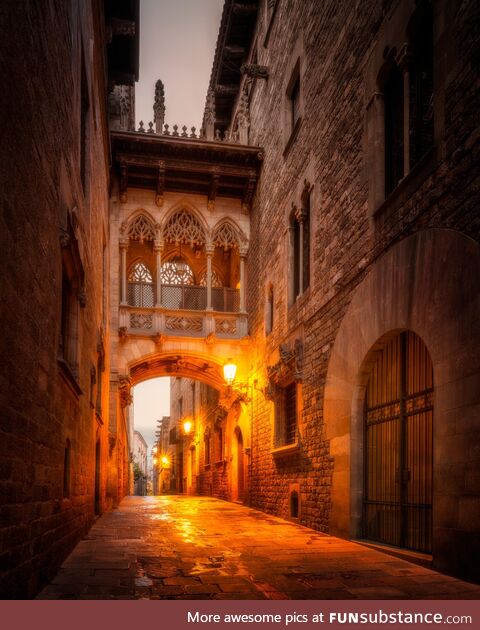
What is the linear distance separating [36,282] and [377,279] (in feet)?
14.7

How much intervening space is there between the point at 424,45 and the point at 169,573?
248 inches

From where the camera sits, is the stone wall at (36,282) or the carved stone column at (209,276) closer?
the stone wall at (36,282)

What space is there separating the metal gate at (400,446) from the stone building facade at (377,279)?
26mm

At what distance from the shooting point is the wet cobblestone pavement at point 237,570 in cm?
498

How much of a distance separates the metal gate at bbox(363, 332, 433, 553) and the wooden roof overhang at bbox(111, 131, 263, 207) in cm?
1012

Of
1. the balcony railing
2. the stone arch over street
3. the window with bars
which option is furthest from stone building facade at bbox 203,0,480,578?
the window with bars

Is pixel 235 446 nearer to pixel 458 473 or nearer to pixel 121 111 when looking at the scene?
pixel 121 111

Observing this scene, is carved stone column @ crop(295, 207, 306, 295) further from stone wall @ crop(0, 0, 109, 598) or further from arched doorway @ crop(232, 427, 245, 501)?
arched doorway @ crop(232, 427, 245, 501)

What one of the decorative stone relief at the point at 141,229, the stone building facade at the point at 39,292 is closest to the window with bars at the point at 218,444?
the decorative stone relief at the point at 141,229

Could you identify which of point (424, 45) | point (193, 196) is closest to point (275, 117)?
point (193, 196)

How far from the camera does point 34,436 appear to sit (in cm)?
461

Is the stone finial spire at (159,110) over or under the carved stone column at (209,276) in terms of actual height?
over

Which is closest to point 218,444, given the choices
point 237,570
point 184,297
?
point 184,297

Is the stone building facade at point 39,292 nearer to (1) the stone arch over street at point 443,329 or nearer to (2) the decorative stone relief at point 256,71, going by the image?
(1) the stone arch over street at point 443,329
